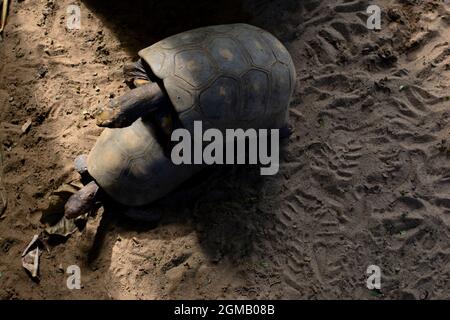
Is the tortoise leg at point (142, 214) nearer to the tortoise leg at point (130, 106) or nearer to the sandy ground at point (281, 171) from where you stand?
the sandy ground at point (281, 171)

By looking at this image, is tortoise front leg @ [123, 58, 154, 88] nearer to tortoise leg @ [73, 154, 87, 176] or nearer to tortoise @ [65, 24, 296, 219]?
tortoise @ [65, 24, 296, 219]

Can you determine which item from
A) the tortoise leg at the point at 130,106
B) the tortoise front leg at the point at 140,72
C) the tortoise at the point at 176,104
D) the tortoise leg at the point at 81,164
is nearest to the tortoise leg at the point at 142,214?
the tortoise at the point at 176,104

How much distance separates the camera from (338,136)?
12.8 feet

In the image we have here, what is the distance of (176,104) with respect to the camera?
9.98 feet

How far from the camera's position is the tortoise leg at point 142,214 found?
11.7 feet

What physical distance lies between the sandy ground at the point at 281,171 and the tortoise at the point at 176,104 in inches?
11.9

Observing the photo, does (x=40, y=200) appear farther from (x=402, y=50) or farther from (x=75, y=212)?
(x=402, y=50)

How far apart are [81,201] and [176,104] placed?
1.16 m

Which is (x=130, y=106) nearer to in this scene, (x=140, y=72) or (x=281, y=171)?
(x=140, y=72)

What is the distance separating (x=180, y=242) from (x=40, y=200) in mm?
1274

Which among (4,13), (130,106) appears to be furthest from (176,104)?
(4,13)

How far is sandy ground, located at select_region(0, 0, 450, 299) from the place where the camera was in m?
3.47

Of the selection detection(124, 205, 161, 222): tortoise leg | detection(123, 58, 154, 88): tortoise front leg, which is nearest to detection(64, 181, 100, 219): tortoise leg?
detection(124, 205, 161, 222): tortoise leg

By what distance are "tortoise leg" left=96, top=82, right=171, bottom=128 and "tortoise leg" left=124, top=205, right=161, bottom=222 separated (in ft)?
2.80
